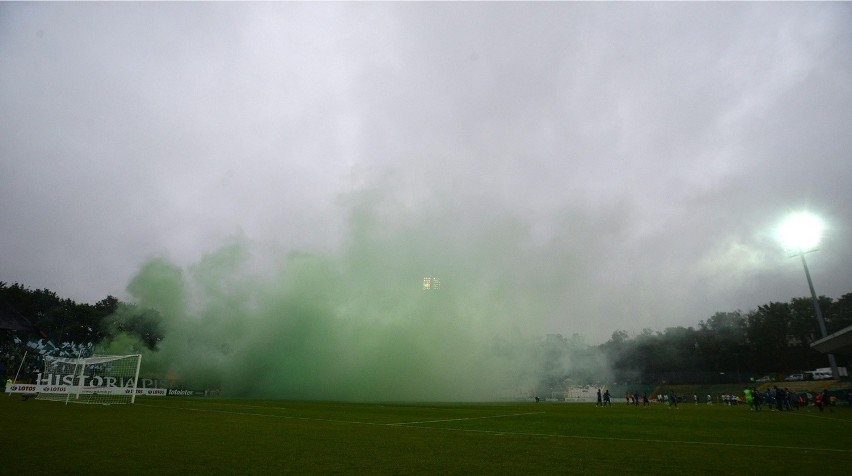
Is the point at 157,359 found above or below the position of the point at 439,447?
above

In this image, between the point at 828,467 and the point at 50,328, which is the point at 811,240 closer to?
the point at 828,467

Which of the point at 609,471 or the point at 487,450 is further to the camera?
the point at 487,450

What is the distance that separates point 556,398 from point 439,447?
69471 millimetres

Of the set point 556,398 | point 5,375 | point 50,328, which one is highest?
point 50,328

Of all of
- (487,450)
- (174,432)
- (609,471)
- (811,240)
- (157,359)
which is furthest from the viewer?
→ (157,359)

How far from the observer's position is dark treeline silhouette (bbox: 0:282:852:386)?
75.4m

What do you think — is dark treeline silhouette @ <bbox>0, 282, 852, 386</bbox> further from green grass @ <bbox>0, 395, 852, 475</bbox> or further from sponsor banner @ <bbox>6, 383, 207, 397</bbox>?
green grass @ <bbox>0, 395, 852, 475</bbox>

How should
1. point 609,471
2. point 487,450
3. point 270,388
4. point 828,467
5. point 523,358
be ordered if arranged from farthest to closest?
point 523,358, point 270,388, point 487,450, point 828,467, point 609,471

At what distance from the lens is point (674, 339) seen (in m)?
110

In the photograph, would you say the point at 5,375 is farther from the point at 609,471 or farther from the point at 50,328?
the point at 609,471

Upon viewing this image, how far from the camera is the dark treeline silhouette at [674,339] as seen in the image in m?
75.4

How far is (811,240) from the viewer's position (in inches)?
1727

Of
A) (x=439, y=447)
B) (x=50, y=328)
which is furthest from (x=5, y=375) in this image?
(x=439, y=447)

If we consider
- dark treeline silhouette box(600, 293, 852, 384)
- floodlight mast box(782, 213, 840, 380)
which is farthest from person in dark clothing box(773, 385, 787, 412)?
dark treeline silhouette box(600, 293, 852, 384)
